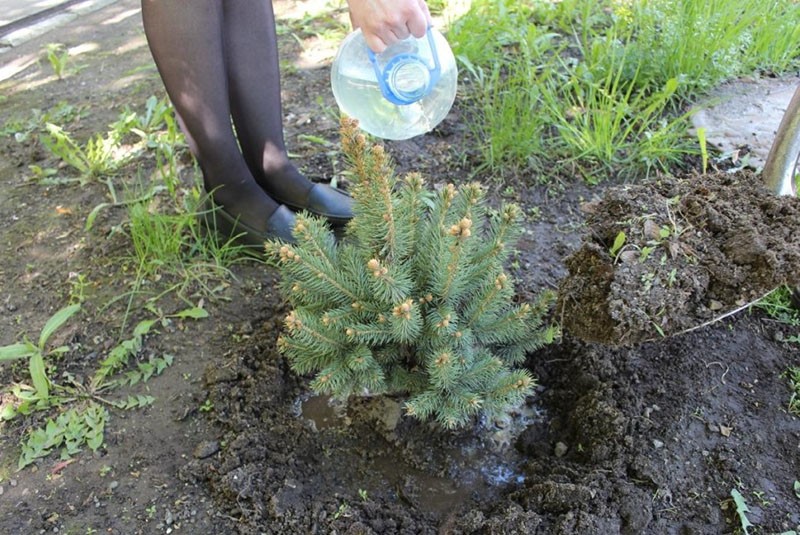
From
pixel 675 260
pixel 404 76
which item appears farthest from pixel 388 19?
pixel 675 260

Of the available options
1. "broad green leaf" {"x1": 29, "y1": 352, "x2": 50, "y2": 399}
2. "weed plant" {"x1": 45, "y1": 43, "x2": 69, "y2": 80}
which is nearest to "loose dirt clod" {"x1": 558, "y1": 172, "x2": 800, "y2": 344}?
"broad green leaf" {"x1": 29, "y1": 352, "x2": 50, "y2": 399}

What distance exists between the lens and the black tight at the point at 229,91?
6.15 feet

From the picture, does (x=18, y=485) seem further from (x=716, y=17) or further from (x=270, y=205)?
(x=716, y=17)

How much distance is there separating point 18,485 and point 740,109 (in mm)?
2990

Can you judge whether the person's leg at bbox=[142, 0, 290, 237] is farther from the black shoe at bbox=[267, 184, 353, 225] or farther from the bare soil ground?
the bare soil ground

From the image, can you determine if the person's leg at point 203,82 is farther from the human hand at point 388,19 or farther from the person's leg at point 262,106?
the human hand at point 388,19

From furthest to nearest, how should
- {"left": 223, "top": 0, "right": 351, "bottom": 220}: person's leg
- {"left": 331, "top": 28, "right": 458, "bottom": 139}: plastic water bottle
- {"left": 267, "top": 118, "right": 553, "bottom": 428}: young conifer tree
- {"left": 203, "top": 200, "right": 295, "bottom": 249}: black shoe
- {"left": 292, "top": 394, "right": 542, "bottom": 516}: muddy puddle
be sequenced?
{"left": 203, "top": 200, "right": 295, "bottom": 249}: black shoe
{"left": 223, "top": 0, "right": 351, "bottom": 220}: person's leg
{"left": 331, "top": 28, "right": 458, "bottom": 139}: plastic water bottle
{"left": 292, "top": 394, "right": 542, "bottom": 516}: muddy puddle
{"left": 267, "top": 118, "right": 553, "bottom": 428}: young conifer tree

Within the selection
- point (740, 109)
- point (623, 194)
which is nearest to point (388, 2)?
point (623, 194)

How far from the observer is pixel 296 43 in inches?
140

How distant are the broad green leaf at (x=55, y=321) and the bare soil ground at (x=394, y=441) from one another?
7cm

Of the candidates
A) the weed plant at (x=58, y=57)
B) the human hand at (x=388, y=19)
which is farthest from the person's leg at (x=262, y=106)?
the weed plant at (x=58, y=57)

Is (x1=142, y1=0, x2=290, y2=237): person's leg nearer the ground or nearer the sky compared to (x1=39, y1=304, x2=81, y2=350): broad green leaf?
nearer the sky

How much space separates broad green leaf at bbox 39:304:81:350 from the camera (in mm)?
1892

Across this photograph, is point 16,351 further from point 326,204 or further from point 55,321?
point 326,204
